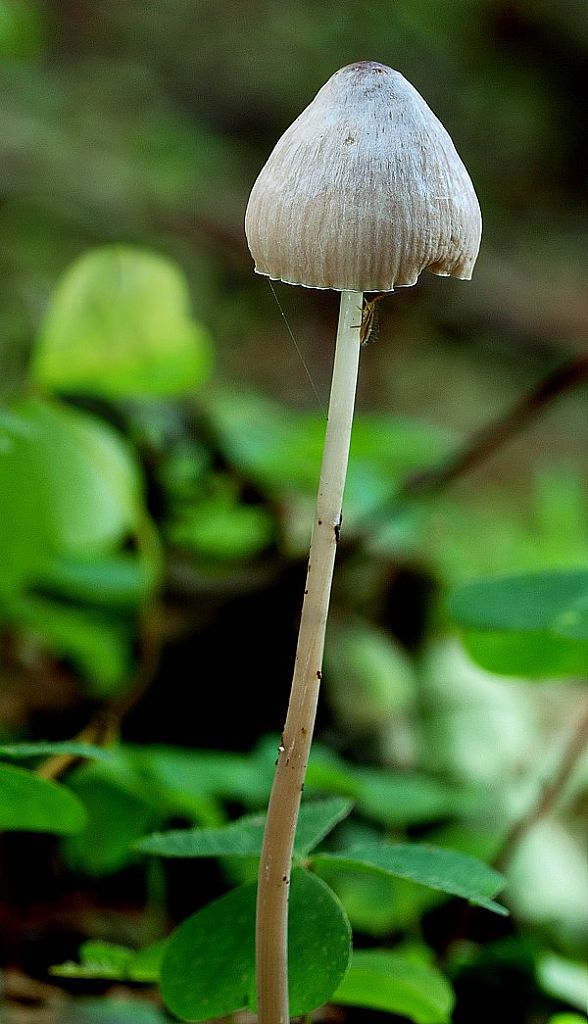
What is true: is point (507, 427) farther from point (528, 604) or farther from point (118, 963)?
point (118, 963)

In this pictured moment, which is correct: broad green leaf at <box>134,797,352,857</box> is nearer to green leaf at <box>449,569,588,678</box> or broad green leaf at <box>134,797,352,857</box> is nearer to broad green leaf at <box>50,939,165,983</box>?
broad green leaf at <box>50,939,165,983</box>

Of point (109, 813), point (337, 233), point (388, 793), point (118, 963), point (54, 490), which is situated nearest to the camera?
point (337, 233)

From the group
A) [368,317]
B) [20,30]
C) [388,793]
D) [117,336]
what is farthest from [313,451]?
[20,30]

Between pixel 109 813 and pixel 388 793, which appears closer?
pixel 109 813

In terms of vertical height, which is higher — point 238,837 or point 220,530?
point 220,530

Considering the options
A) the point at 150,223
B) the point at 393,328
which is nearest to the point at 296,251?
the point at 150,223

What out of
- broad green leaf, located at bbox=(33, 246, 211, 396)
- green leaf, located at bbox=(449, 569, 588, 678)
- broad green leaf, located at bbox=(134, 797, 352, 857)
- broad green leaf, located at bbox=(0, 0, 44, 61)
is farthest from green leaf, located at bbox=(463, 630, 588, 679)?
broad green leaf, located at bbox=(0, 0, 44, 61)
